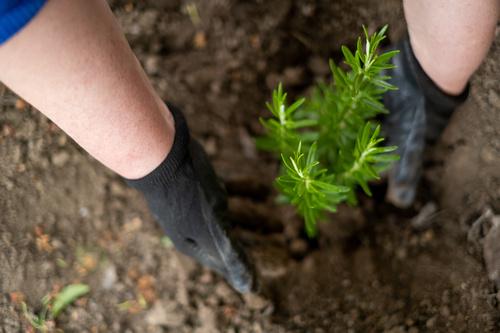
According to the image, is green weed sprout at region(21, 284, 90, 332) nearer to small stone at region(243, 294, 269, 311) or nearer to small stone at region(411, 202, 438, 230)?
small stone at region(243, 294, 269, 311)

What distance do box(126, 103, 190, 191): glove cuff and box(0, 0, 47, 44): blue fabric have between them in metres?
0.53

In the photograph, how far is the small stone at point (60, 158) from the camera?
1910 mm

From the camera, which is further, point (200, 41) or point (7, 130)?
point (200, 41)

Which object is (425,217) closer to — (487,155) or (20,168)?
(487,155)

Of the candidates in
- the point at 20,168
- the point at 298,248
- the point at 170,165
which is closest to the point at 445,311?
the point at 298,248

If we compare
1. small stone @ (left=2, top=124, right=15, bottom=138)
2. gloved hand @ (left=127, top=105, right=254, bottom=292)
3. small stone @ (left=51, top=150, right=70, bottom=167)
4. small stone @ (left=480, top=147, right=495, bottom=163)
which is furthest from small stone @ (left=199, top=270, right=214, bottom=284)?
small stone @ (left=480, top=147, right=495, bottom=163)

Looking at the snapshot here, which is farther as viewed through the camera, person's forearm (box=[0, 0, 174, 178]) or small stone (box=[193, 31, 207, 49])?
small stone (box=[193, 31, 207, 49])

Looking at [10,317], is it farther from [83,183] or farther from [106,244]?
[83,183]

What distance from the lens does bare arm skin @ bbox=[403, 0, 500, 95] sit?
144 cm

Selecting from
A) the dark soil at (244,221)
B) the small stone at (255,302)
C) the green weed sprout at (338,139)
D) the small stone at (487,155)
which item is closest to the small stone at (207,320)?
the dark soil at (244,221)

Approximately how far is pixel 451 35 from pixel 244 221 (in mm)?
1027

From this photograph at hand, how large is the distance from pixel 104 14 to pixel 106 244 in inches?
39.3

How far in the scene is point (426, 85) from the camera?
5.67 ft

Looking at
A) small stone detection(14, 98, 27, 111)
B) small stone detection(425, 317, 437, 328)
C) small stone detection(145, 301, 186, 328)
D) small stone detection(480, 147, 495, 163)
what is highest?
small stone detection(14, 98, 27, 111)
